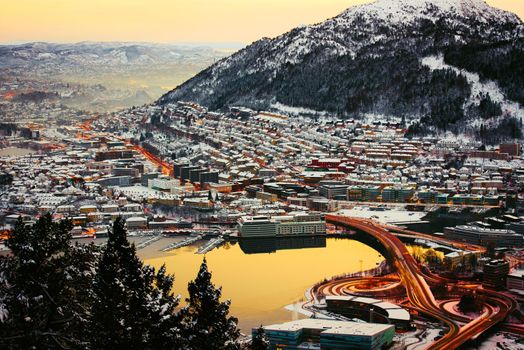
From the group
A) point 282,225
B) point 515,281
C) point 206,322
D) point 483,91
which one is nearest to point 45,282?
point 206,322

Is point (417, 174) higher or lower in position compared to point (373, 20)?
lower

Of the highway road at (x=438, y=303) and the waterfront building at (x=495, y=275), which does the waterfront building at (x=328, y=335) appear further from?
the waterfront building at (x=495, y=275)

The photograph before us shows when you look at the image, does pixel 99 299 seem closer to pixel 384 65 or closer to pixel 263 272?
pixel 263 272

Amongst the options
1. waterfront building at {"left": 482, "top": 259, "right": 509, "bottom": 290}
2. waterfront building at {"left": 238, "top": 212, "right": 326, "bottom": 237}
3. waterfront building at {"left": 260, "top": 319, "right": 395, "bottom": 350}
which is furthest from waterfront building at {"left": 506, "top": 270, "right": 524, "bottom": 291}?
waterfront building at {"left": 238, "top": 212, "right": 326, "bottom": 237}

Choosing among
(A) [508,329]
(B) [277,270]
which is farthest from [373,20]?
(A) [508,329]

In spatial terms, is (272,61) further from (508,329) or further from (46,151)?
(508,329)

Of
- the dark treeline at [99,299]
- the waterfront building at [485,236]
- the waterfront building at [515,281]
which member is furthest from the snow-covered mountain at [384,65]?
the dark treeline at [99,299]
